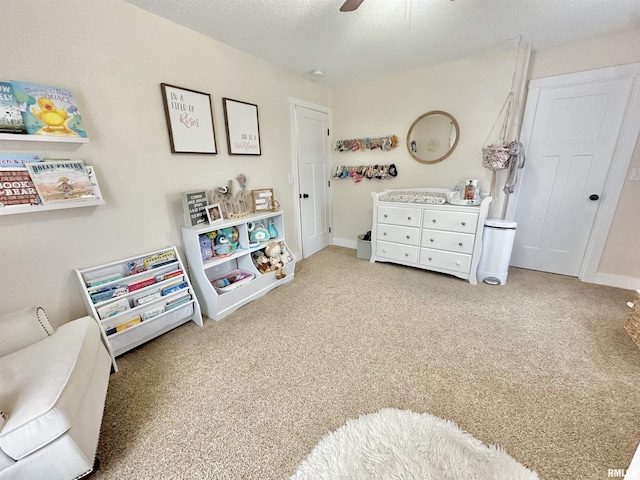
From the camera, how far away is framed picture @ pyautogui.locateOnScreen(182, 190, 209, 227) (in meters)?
2.03

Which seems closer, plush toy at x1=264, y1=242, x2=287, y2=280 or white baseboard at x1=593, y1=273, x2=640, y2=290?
white baseboard at x1=593, y1=273, x2=640, y2=290

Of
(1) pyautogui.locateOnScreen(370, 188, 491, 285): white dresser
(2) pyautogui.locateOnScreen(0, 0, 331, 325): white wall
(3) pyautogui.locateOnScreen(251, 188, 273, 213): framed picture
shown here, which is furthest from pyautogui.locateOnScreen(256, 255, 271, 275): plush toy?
(1) pyautogui.locateOnScreen(370, 188, 491, 285): white dresser

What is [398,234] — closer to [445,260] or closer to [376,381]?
[445,260]

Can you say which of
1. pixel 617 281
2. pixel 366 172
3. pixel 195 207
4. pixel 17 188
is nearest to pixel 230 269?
pixel 195 207

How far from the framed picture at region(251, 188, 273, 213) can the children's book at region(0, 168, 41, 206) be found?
1517 mm

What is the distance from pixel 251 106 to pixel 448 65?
7.10 feet

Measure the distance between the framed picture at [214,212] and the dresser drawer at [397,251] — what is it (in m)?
1.90

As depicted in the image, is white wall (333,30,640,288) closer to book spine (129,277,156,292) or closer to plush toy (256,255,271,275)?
plush toy (256,255,271,275)

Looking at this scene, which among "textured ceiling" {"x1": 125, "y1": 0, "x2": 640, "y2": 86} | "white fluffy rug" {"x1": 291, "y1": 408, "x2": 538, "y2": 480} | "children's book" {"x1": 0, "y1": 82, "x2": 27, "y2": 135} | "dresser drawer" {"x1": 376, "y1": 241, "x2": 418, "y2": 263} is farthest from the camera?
"dresser drawer" {"x1": 376, "y1": 241, "x2": 418, "y2": 263}

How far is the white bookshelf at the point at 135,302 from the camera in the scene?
164 centimetres

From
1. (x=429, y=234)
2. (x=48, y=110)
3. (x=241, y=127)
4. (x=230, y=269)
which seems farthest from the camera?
(x=429, y=234)

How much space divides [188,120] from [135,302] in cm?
146

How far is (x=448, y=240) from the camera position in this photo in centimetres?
272

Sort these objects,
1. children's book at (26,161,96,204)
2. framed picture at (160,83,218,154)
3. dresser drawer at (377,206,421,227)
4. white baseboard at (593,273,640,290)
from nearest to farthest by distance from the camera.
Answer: children's book at (26,161,96,204)
framed picture at (160,83,218,154)
white baseboard at (593,273,640,290)
dresser drawer at (377,206,421,227)
